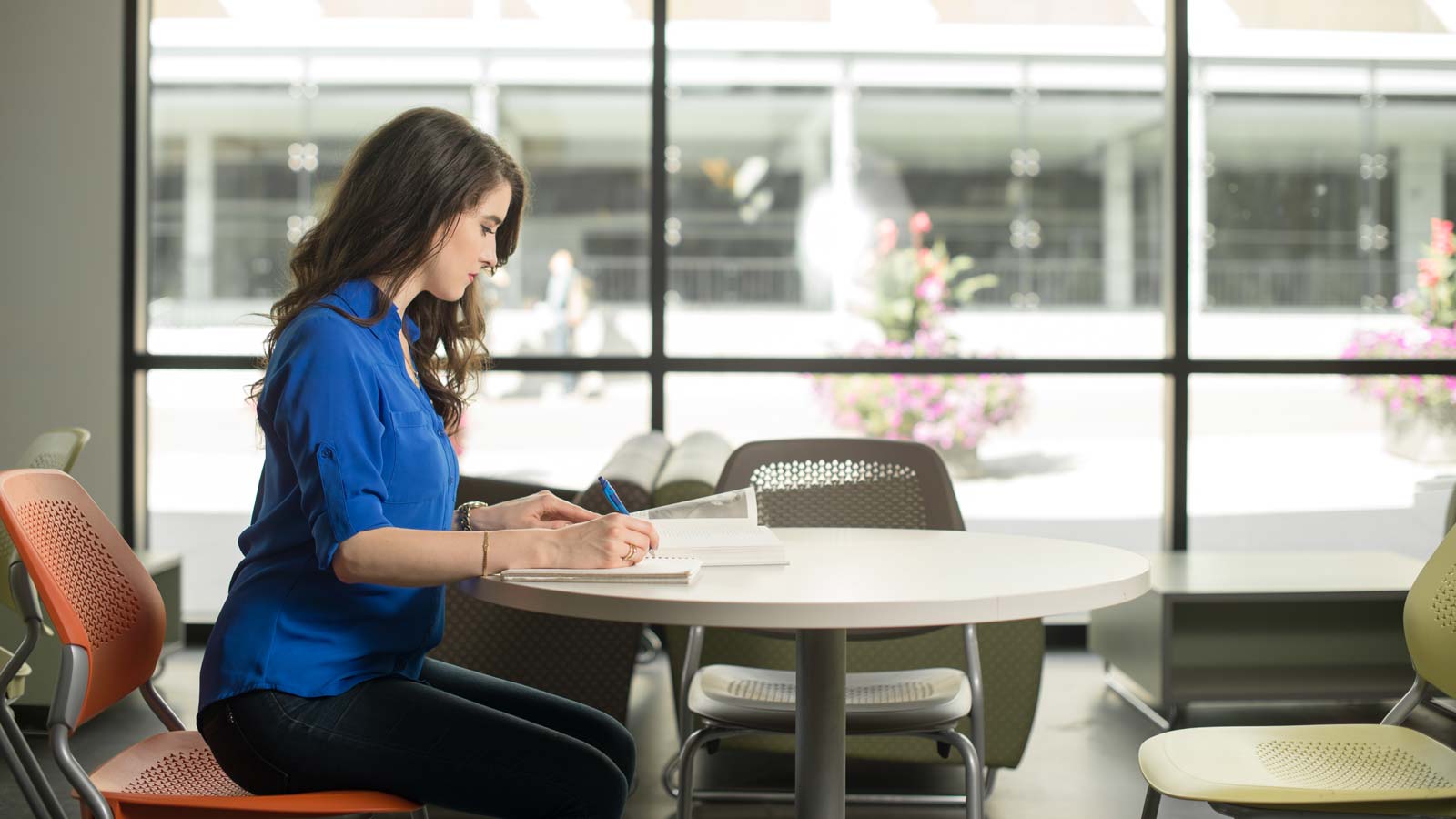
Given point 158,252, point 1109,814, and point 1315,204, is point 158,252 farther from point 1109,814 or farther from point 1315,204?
point 1315,204

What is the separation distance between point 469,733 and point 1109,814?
1.82 m

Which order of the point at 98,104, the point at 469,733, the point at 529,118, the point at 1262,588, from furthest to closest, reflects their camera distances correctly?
the point at 529,118 → the point at 98,104 → the point at 1262,588 → the point at 469,733

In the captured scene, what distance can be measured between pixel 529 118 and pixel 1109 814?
312 cm

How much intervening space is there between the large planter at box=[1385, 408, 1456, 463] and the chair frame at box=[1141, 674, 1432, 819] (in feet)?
9.53

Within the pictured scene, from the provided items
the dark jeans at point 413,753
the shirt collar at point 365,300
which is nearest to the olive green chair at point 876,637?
the dark jeans at point 413,753

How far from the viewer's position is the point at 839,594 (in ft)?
4.76

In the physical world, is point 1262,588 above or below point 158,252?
below

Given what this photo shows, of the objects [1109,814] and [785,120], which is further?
[785,120]

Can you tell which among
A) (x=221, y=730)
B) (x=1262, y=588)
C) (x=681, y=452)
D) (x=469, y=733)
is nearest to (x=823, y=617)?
(x=469, y=733)

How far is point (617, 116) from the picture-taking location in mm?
4668

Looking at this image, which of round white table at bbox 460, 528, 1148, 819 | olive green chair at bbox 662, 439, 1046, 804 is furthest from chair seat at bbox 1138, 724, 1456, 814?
olive green chair at bbox 662, 439, 1046, 804

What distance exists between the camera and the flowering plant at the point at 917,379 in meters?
4.66

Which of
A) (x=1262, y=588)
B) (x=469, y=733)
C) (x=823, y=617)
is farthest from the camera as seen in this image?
(x=1262, y=588)

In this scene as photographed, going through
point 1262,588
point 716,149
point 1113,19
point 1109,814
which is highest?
point 1113,19
